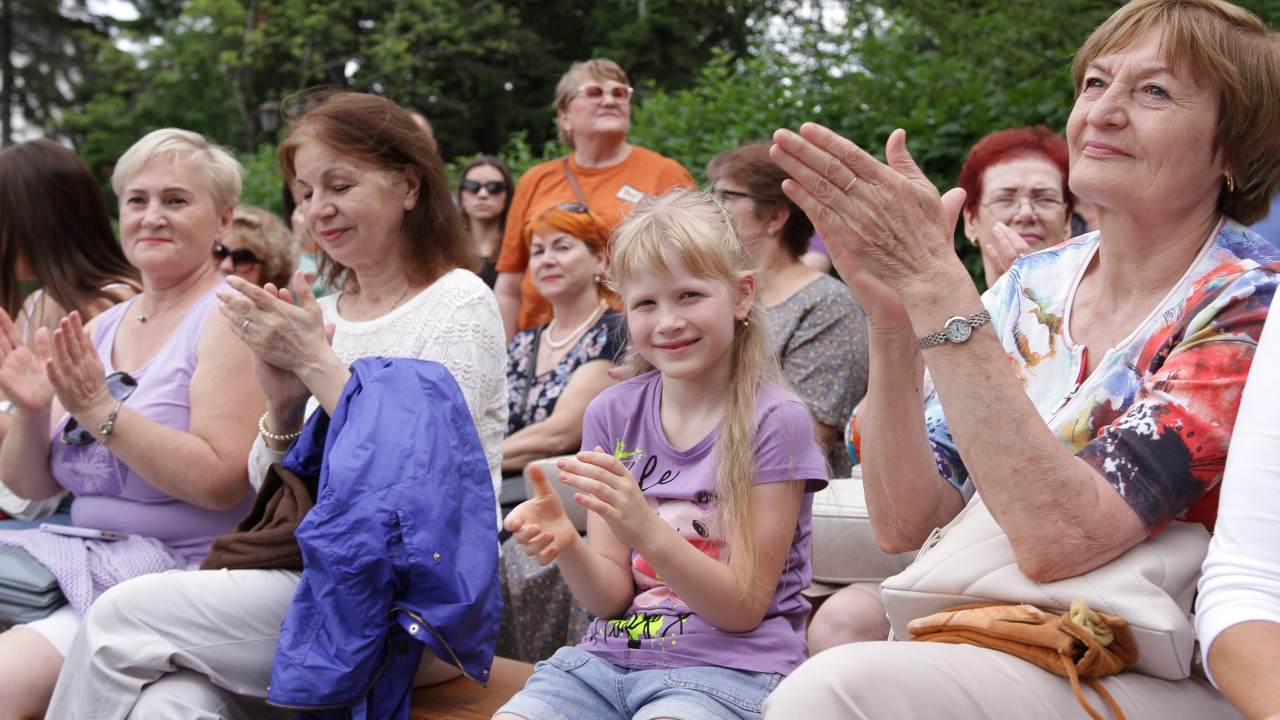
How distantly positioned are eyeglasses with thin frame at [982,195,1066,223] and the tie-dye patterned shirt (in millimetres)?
1602

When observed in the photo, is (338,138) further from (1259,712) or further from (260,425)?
(1259,712)

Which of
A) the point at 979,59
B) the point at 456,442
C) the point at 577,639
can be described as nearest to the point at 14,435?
the point at 456,442

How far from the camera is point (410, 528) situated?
2098mm

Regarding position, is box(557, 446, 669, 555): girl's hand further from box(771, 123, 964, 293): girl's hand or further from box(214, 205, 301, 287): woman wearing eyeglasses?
box(214, 205, 301, 287): woman wearing eyeglasses

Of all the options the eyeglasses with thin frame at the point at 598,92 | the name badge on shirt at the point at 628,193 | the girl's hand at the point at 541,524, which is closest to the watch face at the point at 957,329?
the girl's hand at the point at 541,524

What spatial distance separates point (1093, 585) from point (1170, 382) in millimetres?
345

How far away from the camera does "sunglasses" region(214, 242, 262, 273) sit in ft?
14.4

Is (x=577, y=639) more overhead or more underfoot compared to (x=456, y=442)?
more underfoot

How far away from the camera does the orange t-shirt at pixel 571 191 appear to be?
15.3 feet

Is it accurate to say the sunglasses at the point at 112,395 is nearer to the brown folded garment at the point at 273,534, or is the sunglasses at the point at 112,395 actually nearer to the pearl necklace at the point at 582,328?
the brown folded garment at the point at 273,534

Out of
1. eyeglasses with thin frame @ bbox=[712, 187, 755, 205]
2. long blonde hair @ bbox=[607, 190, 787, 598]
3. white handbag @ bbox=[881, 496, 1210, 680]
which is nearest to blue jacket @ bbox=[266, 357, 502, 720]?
long blonde hair @ bbox=[607, 190, 787, 598]

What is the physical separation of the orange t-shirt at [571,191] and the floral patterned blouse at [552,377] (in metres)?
0.72

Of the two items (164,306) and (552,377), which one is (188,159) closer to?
(164,306)

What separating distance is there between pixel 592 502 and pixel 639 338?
0.51 meters
